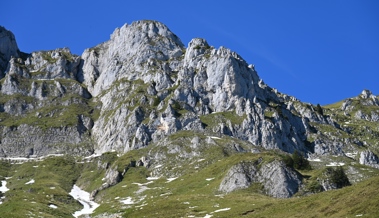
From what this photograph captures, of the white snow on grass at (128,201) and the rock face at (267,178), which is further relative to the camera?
the white snow on grass at (128,201)

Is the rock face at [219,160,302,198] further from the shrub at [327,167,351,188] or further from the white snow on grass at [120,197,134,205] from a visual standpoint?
the white snow on grass at [120,197,134,205]

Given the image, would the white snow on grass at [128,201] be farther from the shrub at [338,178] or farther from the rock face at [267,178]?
the shrub at [338,178]

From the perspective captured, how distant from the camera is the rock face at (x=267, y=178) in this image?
140 m

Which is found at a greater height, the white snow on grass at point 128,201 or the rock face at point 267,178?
the rock face at point 267,178

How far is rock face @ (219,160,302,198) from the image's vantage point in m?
140

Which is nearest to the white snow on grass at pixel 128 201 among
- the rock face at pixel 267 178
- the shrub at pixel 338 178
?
the rock face at pixel 267 178

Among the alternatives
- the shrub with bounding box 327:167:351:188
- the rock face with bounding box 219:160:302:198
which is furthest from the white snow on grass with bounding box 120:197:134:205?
the shrub with bounding box 327:167:351:188

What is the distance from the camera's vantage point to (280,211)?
92.0 m

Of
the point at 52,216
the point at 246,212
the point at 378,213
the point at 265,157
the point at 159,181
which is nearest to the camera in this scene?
the point at 378,213

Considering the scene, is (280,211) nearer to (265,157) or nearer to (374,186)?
(374,186)

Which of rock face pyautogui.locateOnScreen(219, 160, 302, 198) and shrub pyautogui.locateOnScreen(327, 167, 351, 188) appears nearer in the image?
rock face pyautogui.locateOnScreen(219, 160, 302, 198)

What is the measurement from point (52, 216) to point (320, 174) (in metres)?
85.3

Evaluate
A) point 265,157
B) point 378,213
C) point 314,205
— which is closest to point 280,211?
point 314,205

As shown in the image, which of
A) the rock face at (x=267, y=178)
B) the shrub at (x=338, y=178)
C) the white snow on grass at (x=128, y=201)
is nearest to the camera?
the rock face at (x=267, y=178)
